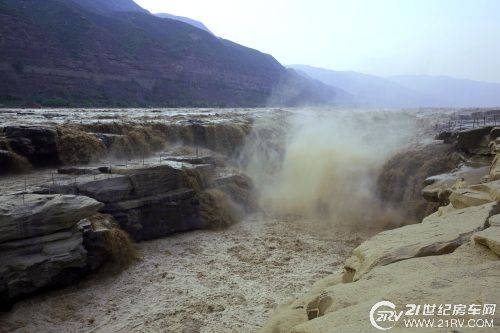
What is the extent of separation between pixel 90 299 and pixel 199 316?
2.28 m

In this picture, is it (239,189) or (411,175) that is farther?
(239,189)

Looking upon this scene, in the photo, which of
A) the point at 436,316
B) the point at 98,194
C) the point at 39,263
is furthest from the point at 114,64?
the point at 436,316

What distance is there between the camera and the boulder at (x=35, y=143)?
1208 cm

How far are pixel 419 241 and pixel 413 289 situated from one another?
1408 millimetres

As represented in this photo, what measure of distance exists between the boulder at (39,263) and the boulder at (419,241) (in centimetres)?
572

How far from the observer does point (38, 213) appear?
7871 mm

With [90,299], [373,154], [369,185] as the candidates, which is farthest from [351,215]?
[90,299]

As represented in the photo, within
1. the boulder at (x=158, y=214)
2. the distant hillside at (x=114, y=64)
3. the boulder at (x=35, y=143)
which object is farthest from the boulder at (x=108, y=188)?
the distant hillside at (x=114, y=64)

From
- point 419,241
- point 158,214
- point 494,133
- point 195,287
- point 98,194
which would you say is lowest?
point 195,287

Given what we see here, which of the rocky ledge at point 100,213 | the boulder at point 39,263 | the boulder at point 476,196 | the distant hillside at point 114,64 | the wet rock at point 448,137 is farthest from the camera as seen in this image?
the distant hillside at point 114,64

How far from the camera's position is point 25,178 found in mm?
Answer: 10820

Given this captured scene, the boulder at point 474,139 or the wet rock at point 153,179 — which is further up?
the boulder at point 474,139

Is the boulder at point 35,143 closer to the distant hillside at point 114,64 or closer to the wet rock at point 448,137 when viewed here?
the wet rock at point 448,137

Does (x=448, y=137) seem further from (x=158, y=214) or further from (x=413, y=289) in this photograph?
(x=413, y=289)
